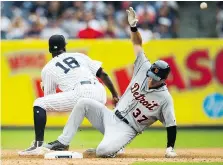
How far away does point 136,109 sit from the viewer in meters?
9.08

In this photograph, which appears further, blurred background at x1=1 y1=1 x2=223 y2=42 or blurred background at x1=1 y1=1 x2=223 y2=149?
blurred background at x1=1 y1=1 x2=223 y2=42

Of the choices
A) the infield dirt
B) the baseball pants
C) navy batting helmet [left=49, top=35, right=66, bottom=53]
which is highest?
navy batting helmet [left=49, top=35, right=66, bottom=53]

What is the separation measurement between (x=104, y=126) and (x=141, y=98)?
650 millimetres

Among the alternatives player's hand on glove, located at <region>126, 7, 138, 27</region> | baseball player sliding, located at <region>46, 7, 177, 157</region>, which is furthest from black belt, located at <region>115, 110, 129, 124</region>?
player's hand on glove, located at <region>126, 7, 138, 27</region>

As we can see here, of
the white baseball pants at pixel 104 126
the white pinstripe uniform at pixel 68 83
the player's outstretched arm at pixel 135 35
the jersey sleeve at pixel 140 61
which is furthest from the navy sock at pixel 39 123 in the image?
the player's outstretched arm at pixel 135 35

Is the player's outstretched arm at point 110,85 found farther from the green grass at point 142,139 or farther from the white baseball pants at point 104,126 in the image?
the green grass at point 142,139

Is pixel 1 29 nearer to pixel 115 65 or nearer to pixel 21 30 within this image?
pixel 21 30

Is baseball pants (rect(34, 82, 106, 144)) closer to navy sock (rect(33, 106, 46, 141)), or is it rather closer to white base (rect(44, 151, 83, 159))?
navy sock (rect(33, 106, 46, 141))

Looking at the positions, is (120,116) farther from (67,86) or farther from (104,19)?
(104,19)

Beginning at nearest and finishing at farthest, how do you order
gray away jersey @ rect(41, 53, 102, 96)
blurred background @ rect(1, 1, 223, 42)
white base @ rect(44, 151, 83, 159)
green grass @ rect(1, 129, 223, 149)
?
1. white base @ rect(44, 151, 83, 159)
2. gray away jersey @ rect(41, 53, 102, 96)
3. green grass @ rect(1, 129, 223, 149)
4. blurred background @ rect(1, 1, 223, 42)

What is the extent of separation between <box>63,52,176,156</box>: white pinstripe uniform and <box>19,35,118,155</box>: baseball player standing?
0.29 m

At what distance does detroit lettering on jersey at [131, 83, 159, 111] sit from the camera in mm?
8984

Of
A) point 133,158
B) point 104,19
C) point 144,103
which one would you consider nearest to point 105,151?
point 133,158

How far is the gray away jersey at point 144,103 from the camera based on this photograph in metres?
8.94
